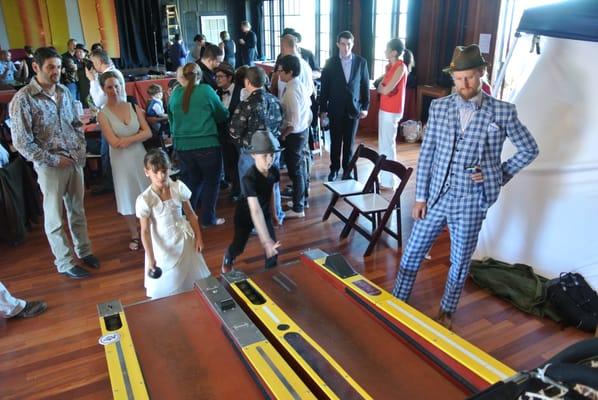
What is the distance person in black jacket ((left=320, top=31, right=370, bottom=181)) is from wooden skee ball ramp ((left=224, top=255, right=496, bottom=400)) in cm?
330

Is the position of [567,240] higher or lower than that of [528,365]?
higher

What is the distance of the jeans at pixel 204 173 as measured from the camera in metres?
4.28

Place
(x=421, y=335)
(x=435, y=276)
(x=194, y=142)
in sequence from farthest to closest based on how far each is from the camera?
(x=194, y=142) → (x=435, y=276) → (x=421, y=335)

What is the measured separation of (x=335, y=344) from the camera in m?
1.94

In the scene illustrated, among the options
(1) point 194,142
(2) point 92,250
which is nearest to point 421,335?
(1) point 194,142

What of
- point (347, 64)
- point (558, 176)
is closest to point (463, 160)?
point (558, 176)

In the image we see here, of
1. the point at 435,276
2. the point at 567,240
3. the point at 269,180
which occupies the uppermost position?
the point at 269,180

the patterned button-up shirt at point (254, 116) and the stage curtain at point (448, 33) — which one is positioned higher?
the stage curtain at point (448, 33)

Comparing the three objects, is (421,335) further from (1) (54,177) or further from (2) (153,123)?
(2) (153,123)

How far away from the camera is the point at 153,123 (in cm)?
561

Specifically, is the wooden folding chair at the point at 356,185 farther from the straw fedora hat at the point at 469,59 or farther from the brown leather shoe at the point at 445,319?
the straw fedora hat at the point at 469,59

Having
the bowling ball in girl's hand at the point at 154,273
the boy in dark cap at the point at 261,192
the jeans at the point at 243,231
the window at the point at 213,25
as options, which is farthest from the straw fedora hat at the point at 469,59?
the window at the point at 213,25

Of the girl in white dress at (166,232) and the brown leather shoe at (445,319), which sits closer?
the girl in white dress at (166,232)

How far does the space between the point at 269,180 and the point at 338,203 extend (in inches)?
92.3
